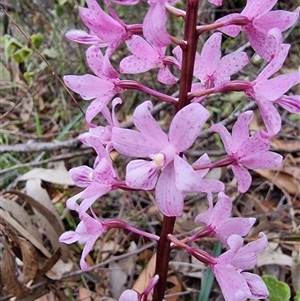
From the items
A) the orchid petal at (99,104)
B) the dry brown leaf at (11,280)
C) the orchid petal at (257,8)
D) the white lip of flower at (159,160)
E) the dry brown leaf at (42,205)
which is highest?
the orchid petal at (257,8)

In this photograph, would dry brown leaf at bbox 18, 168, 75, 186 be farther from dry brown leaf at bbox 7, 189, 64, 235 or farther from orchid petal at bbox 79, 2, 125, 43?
orchid petal at bbox 79, 2, 125, 43

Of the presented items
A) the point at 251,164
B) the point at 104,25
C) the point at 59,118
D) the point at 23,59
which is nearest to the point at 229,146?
the point at 251,164

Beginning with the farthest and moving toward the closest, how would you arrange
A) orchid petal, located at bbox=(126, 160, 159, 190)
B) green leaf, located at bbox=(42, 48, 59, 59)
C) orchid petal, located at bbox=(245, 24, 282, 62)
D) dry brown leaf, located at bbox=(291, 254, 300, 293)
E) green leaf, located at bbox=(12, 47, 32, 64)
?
green leaf, located at bbox=(42, 48, 59, 59), green leaf, located at bbox=(12, 47, 32, 64), dry brown leaf, located at bbox=(291, 254, 300, 293), orchid petal, located at bbox=(245, 24, 282, 62), orchid petal, located at bbox=(126, 160, 159, 190)

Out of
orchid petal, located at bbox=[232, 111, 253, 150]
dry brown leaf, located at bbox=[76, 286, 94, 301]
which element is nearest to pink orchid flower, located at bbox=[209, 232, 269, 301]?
orchid petal, located at bbox=[232, 111, 253, 150]

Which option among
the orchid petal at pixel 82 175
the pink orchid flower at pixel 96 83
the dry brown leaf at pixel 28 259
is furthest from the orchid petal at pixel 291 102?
the dry brown leaf at pixel 28 259

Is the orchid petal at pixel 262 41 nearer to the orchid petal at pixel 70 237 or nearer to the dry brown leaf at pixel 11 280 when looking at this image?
the orchid petal at pixel 70 237

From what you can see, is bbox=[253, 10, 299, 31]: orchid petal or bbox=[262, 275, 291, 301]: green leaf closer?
bbox=[253, 10, 299, 31]: orchid petal

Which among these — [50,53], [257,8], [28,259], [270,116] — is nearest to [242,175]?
[270,116]
